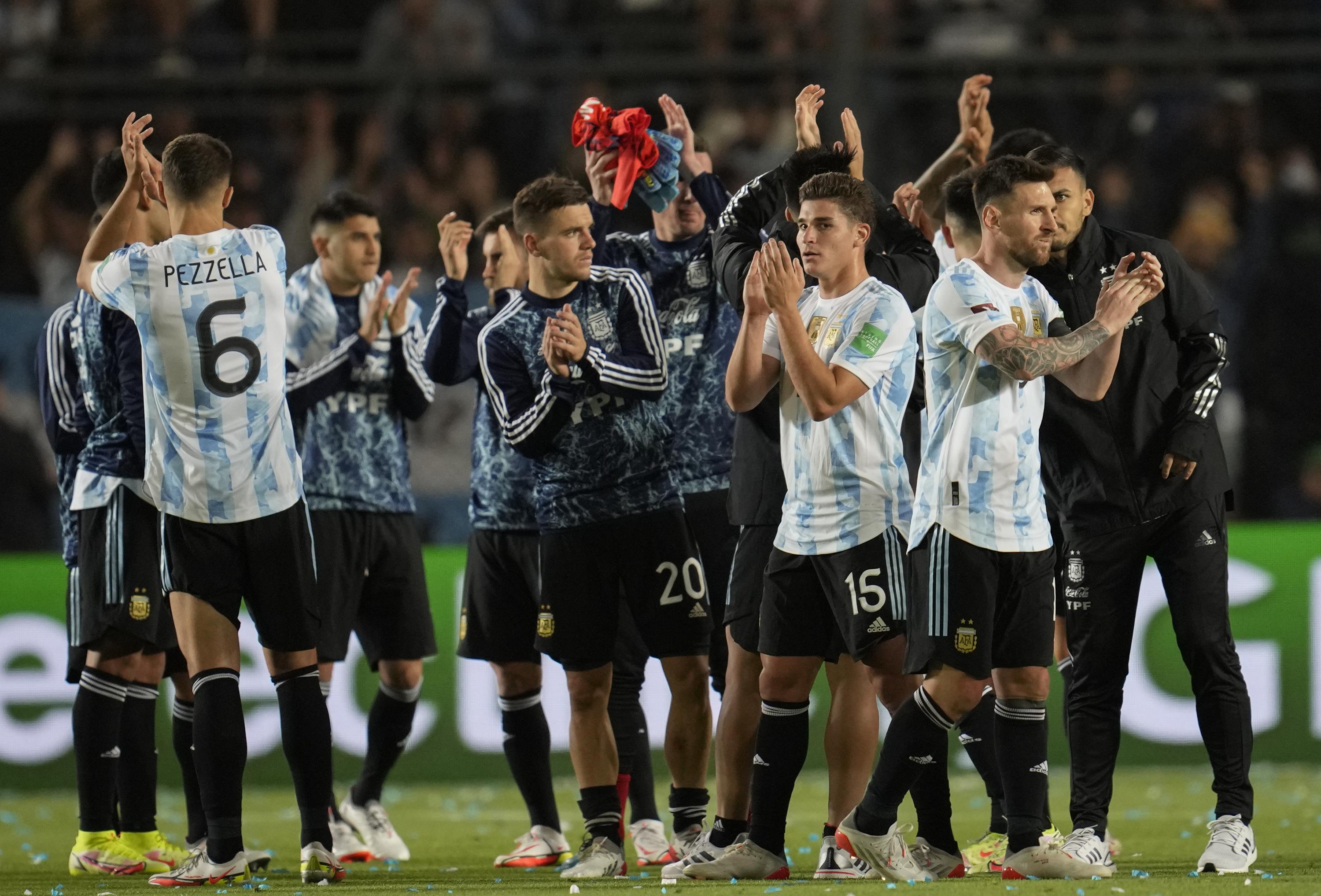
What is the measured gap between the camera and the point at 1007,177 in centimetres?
538

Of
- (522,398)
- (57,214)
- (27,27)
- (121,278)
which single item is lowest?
(522,398)

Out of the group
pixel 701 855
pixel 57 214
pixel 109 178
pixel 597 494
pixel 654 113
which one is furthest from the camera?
pixel 57 214

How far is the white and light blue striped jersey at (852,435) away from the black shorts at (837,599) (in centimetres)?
4

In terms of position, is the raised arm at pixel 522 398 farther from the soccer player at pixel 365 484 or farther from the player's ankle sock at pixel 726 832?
the player's ankle sock at pixel 726 832

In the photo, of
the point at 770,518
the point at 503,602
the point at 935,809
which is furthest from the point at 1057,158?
the point at 503,602

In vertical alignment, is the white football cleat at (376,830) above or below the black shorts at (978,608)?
below

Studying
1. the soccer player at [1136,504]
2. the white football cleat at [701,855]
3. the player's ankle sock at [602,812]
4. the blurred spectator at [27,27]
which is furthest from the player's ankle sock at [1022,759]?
the blurred spectator at [27,27]

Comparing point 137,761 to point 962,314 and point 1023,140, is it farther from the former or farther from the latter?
point 1023,140

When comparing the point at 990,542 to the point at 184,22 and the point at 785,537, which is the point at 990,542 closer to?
the point at 785,537

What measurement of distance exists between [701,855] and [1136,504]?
5.85ft

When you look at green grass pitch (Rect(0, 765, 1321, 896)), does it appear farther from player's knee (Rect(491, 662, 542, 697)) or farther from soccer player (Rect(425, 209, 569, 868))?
player's knee (Rect(491, 662, 542, 697))

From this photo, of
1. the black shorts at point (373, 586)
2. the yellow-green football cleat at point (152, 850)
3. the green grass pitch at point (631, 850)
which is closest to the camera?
the green grass pitch at point (631, 850)

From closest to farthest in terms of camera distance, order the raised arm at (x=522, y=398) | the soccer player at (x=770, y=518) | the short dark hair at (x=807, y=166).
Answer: the soccer player at (x=770, y=518), the short dark hair at (x=807, y=166), the raised arm at (x=522, y=398)

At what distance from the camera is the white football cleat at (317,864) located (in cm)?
561
